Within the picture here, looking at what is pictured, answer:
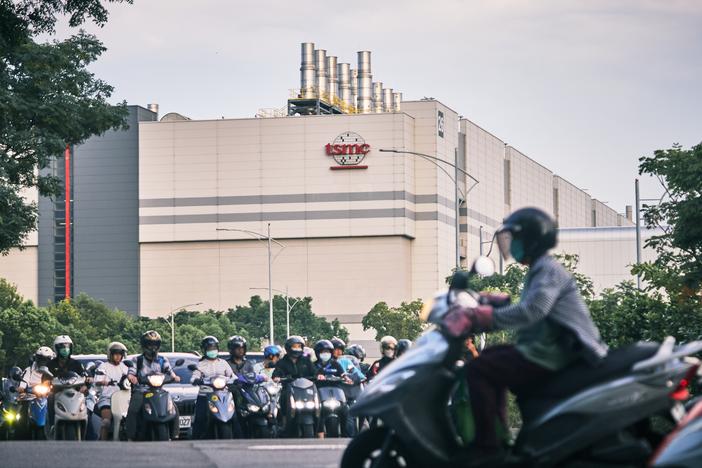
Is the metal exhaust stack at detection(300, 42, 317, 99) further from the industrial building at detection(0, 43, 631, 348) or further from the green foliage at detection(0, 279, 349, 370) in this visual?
the green foliage at detection(0, 279, 349, 370)

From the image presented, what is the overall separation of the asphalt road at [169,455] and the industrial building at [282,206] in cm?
Answer: 10343

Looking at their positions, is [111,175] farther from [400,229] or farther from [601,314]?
[601,314]

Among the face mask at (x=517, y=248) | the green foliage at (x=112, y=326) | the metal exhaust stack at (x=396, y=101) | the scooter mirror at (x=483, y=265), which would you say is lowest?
the green foliage at (x=112, y=326)

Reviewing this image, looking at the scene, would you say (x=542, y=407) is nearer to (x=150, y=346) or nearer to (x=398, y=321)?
(x=150, y=346)

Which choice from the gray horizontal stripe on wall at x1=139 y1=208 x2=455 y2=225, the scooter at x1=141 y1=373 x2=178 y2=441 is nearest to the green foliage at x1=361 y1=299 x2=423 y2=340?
the gray horizontal stripe on wall at x1=139 y1=208 x2=455 y2=225

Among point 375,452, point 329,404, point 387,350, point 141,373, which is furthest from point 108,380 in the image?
point 375,452

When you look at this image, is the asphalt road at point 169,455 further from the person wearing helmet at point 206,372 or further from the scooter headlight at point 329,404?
the scooter headlight at point 329,404

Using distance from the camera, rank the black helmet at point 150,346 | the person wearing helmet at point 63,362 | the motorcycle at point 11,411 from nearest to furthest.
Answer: the black helmet at point 150,346 < the person wearing helmet at point 63,362 < the motorcycle at point 11,411

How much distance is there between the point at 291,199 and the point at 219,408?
100869mm

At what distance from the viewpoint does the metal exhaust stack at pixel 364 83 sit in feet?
403

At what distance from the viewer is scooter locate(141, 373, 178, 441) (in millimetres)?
18578

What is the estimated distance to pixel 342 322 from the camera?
12206cm

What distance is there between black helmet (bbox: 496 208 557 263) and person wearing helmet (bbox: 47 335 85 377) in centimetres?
1221

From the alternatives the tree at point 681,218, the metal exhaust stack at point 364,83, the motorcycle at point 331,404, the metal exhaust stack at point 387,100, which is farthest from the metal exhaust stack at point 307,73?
the motorcycle at point 331,404
